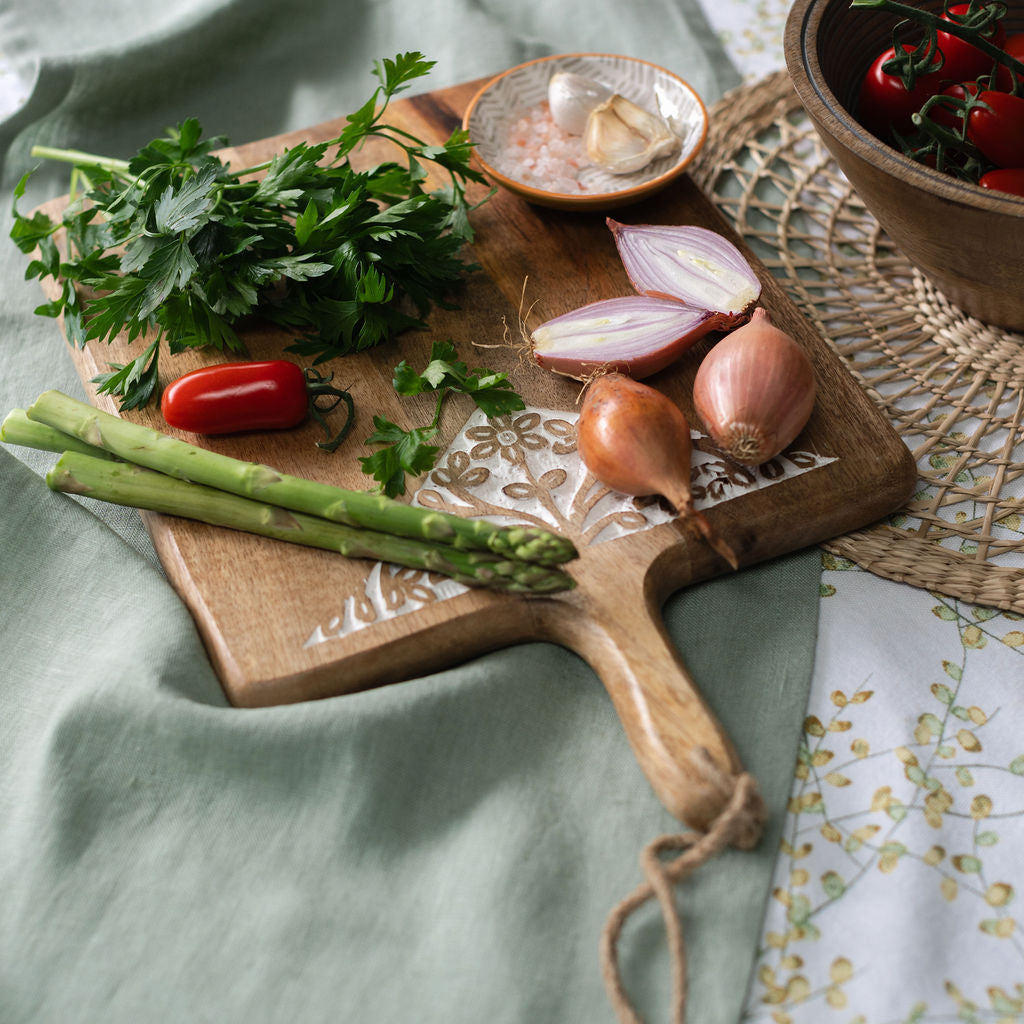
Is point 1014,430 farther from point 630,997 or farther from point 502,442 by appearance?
point 630,997

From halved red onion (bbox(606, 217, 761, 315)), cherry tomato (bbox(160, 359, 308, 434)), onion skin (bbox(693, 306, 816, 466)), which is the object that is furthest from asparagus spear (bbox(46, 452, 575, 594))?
halved red onion (bbox(606, 217, 761, 315))

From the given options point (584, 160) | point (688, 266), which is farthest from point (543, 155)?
point (688, 266)

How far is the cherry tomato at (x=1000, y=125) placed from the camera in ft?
5.21

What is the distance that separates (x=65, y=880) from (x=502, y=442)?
2.88 feet

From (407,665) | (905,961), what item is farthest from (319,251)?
(905,961)

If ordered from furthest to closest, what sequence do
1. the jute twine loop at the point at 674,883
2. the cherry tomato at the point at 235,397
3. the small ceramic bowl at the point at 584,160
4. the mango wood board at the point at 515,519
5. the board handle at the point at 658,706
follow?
the small ceramic bowl at the point at 584,160 → the cherry tomato at the point at 235,397 → the mango wood board at the point at 515,519 → the board handle at the point at 658,706 → the jute twine loop at the point at 674,883

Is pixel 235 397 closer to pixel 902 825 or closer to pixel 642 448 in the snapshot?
pixel 642 448

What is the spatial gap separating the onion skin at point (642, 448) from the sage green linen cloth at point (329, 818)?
0.17 metres

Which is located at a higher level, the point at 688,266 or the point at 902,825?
the point at 688,266

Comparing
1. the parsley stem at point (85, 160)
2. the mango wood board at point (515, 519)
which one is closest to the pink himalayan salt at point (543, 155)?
the mango wood board at point (515, 519)

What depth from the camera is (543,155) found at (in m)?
2.02

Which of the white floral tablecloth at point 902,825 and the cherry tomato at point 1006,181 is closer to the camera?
the white floral tablecloth at point 902,825

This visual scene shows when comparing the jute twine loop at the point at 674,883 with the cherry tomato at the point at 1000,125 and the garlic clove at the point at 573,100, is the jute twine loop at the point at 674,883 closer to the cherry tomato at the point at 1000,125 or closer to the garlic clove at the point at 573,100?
the cherry tomato at the point at 1000,125

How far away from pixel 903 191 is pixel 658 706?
0.83 metres
